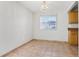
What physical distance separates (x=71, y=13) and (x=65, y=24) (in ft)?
4.94

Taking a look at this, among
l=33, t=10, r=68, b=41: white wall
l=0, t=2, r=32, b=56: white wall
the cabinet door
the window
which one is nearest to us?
l=0, t=2, r=32, b=56: white wall

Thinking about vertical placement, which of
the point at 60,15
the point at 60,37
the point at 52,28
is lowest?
the point at 60,37

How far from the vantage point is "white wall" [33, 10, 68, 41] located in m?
8.50

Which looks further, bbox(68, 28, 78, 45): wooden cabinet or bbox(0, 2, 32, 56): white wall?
bbox(68, 28, 78, 45): wooden cabinet

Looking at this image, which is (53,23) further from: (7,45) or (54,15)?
(7,45)

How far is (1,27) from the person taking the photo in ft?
13.8

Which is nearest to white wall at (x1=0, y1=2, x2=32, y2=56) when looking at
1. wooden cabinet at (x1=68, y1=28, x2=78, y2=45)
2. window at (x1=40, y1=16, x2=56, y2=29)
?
wooden cabinet at (x1=68, y1=28, x2=78, y2=45)

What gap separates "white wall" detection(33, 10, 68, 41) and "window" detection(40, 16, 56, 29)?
23cm

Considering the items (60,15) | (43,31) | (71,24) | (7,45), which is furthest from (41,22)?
(7,45)

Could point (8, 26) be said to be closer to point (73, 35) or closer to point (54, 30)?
point (73, 35)

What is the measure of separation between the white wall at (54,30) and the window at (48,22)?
0.23 meters

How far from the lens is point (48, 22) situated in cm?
895

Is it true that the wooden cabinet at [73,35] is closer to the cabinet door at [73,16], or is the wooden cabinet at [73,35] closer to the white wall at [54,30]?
the cabinet door at [73,16]

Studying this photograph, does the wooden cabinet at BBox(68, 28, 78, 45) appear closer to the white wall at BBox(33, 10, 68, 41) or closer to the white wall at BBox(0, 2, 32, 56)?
the white wall at BBox(33, 10, 68, 41)
